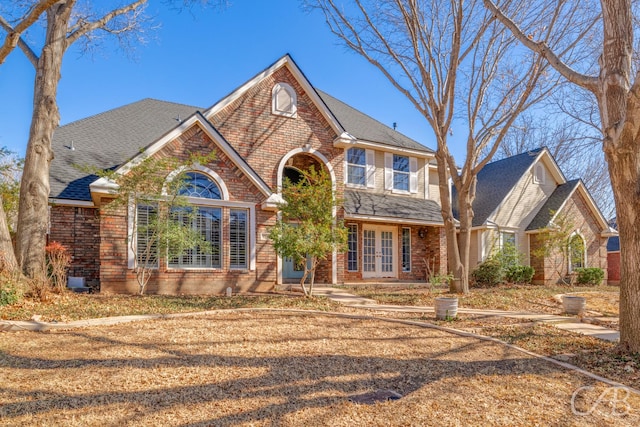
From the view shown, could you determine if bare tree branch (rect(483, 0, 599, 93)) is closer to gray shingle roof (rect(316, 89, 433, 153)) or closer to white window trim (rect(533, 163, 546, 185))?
gray shingle roof (rect(316, 89, 433, 153))

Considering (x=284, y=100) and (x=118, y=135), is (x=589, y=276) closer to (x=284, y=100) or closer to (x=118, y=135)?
(x=284, y=100)

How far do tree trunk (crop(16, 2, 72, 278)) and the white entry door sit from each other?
433 inches

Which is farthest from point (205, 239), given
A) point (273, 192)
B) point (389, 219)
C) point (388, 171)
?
point (388, 171)

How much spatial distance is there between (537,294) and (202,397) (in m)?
13.4

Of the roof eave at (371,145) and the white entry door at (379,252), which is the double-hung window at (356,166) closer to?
the roof eave at (371,145)

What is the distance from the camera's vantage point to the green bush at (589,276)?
19.1 meters

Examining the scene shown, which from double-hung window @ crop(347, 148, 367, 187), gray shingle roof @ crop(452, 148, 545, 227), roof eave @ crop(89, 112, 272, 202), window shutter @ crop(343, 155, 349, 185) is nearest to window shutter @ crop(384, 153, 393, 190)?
double-hung window @ crop(347, 148, 367, 187)

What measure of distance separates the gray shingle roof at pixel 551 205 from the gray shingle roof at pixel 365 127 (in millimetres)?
6775

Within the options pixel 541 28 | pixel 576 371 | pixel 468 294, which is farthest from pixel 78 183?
pixel 541 28

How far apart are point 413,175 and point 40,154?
547 inches

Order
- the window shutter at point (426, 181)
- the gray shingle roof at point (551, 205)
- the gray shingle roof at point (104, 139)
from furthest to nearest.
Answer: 1. the gray shingle roof at point (551, 205)
2. the window shutter at point (426, 181)
3. the gray shingle roof at point (104, 139)

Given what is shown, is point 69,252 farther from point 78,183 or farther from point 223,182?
point 223,182

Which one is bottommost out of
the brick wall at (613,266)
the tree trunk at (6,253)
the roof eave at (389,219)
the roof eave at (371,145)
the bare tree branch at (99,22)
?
the brick wall at (613,266)

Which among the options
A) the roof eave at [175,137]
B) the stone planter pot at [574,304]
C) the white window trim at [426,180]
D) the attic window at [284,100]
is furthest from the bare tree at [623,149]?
the white window trim at [426,180]
